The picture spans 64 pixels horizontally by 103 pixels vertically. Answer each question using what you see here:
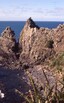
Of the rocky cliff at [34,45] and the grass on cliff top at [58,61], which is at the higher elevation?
the rocky cliff at [34,45]

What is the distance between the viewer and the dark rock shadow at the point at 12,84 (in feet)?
124

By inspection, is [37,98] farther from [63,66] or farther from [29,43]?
[29,43]

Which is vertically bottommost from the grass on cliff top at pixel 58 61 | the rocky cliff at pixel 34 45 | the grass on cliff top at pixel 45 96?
the grass on cliff top at pixel 45 96

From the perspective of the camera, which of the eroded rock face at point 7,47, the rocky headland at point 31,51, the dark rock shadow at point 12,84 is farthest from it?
the eroded rock face at point 7,47

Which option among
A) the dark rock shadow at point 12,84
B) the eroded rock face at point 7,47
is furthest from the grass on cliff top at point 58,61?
the eroded rock face at point 7,47

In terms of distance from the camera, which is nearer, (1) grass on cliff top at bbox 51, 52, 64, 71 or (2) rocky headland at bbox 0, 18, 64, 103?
(1) grass on cliff top at bbox 51, 52, 64, 71

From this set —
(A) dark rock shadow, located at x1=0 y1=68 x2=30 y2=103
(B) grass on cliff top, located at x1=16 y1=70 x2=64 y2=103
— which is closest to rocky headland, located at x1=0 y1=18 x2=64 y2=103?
(A) dark rock shadow, located at x1=0 y1=68 x2=30 y2=103

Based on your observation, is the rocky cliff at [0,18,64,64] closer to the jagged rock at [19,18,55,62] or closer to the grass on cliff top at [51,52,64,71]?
the jagged rock at [19,18,55,62]

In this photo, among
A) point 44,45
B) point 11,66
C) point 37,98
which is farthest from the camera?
point 44,45

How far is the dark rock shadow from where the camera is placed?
37862mm

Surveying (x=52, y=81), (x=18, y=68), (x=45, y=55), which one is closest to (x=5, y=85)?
(x=52, y=81)

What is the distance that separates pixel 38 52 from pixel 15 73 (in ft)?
27.0

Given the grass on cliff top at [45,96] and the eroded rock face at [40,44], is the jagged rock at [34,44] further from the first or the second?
the grass on cliff top at [45,96]

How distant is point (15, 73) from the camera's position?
5378 centimetres
